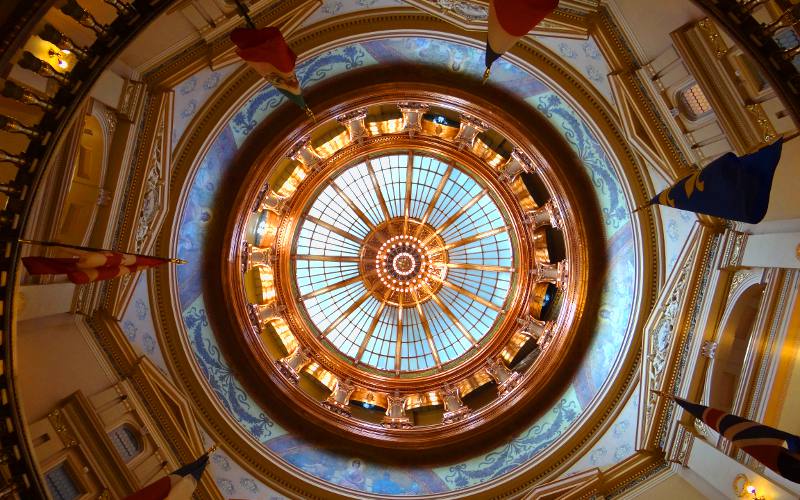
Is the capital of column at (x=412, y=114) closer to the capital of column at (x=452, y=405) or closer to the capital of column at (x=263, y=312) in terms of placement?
the capital of column at (x=263, y=312)

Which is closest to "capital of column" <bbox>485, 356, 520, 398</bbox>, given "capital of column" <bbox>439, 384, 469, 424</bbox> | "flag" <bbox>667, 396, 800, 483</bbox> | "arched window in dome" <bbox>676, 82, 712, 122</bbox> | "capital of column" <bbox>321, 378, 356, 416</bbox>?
"capital of column" <bbox>439, 384, 469, 424</bbox>

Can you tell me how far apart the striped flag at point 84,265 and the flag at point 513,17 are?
648 cm

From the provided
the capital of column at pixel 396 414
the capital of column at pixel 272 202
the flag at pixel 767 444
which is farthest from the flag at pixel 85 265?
the flag at pixel 767 444

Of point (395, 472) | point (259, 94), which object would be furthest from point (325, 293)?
point (259, 94)

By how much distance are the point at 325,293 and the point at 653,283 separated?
1001 centimetres

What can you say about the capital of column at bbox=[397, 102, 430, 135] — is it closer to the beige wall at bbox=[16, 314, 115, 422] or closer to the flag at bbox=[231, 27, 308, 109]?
the flag at bbox=[231, 27, 308, 109]

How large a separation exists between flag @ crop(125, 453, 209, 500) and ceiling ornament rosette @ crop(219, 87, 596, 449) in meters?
4.22

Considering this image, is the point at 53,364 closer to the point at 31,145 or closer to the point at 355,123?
the point at 31,145

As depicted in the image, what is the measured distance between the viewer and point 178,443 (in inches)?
439

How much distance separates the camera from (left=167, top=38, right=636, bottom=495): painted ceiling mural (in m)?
11.6

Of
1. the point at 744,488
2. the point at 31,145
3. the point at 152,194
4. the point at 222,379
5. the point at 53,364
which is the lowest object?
the point at 744,488

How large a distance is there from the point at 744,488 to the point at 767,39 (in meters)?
6.94

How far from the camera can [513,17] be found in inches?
277

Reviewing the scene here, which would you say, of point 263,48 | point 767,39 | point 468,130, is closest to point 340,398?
point 468,130
